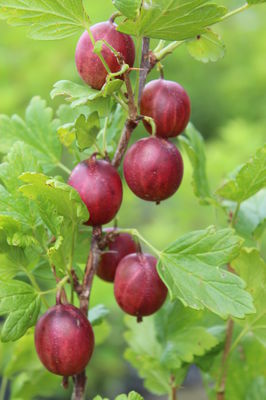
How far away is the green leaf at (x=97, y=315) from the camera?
90 centimetres

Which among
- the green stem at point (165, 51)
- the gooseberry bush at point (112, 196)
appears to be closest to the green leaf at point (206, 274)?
the gooseberry bush at point (112, 196)

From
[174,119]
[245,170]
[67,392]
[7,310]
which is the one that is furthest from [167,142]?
[67,392]

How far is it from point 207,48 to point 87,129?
224 millimetres

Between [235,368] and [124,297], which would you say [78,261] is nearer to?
[124,297]

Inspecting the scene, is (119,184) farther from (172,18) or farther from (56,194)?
(172,18)

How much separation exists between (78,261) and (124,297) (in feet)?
0.34

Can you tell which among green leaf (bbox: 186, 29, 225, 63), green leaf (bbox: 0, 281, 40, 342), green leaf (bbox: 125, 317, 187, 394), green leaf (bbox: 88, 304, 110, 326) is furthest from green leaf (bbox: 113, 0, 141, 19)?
green leaf (bbox: 125, 317, 187, 394)

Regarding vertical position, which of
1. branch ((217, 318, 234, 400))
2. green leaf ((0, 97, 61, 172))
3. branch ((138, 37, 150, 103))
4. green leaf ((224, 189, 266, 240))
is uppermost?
branch ((138, 37, 150, 103))

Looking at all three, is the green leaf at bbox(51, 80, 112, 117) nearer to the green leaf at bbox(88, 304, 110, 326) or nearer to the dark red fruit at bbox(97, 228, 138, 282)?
the dark red fruit at bbox(97, 228, 138, 282)

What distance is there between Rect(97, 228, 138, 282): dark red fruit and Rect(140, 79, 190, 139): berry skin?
16 cm

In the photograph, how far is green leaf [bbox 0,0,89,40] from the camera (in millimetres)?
701

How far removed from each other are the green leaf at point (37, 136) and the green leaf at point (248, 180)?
251 millimetres

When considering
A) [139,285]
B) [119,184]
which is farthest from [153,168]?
[139,285]

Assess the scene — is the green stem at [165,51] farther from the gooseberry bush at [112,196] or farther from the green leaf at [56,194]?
the green leaf at [56,194]
